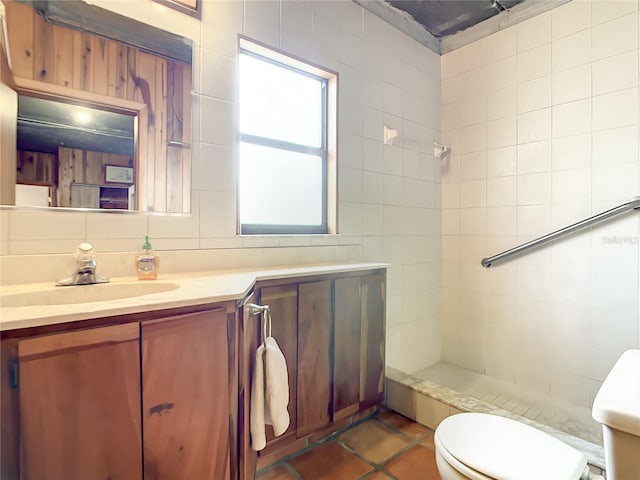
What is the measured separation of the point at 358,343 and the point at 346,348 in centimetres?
9

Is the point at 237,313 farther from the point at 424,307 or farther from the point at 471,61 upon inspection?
the point at 471,61

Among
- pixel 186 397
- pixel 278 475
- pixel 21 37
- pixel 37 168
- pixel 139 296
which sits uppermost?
pixel 21 37

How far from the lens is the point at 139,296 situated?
3.56 feet

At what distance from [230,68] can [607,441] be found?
190 centimetres

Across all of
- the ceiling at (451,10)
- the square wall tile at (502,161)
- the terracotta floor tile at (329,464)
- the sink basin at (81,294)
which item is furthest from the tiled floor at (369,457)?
the ceiling at (451,10)

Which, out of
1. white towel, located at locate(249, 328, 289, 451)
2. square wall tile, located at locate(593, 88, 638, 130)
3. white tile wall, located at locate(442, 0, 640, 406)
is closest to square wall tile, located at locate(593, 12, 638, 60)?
white tile wall, located at locate(442, 0, 640, 406)

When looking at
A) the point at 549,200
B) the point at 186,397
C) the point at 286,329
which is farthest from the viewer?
the point at 549,200

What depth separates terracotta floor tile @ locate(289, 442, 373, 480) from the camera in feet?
4.77

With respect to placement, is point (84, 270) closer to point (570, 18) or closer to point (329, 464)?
point (329, 464)

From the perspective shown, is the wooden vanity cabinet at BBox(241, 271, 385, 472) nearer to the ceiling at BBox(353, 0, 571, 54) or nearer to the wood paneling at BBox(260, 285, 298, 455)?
the wood paneling at BBox(260, 285, 298, 455)

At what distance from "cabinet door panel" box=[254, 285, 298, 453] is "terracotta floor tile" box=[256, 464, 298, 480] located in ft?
0.44

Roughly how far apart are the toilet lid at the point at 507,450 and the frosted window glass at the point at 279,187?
129cm

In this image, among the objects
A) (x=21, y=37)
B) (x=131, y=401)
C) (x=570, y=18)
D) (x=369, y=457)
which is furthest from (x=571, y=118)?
(x=21, y=37)

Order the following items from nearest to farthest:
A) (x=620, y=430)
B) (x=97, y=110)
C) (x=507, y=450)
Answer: (x=620, y=430)
(x=507, y=450)
(x=97, y=110)
